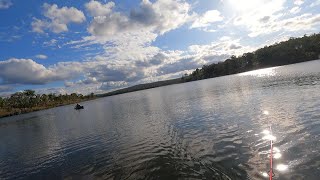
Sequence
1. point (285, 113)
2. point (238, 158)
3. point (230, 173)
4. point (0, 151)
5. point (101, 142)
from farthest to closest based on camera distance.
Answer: point (0, 151)
point (101, 142)
point (285, 113)
point (238, 158)
point (230, 173)

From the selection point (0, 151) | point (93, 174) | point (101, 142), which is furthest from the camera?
point (0, 151)

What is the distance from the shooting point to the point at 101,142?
3453 cm

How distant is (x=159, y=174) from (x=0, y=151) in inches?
1327

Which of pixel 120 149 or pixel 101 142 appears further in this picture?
pixel 101 142

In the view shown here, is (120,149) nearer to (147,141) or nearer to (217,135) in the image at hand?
(147,141)

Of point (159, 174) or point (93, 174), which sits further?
point (93, 174)

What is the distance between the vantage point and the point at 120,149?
1127 inches

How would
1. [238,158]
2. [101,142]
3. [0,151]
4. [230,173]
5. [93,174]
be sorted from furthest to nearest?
[0,151] → [101,142] → [93,174] → [238,158] → [230,173]

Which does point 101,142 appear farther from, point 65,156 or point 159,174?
point 159,174

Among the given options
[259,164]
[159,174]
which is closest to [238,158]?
[259,164]

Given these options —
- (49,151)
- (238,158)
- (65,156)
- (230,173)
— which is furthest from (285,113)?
(49,151)

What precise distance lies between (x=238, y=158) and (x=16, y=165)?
24.1 meters

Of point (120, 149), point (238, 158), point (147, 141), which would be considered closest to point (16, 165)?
point (120, 149)

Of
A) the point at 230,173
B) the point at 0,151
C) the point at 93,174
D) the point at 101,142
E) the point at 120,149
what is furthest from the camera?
the point at 0,151
